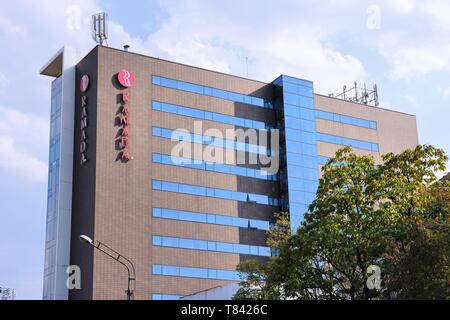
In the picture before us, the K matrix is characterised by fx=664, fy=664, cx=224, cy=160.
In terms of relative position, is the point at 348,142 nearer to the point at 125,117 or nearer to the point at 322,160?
the point at 322,160

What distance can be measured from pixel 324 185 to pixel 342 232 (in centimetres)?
313

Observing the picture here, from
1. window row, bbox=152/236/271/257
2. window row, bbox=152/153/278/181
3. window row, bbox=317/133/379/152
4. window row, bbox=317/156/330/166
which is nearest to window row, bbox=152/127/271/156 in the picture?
window row, bbox=152/153/278/181

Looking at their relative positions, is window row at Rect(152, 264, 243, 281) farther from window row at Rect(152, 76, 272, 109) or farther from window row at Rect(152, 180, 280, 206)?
window row at Rect(152, 76, 272, 109)

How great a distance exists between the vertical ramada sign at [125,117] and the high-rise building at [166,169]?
0.11 m

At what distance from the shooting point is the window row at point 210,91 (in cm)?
7512

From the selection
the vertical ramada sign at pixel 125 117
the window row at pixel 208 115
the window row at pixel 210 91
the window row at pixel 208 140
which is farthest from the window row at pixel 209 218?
the window row at pixel 210 91

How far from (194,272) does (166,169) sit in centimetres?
1154

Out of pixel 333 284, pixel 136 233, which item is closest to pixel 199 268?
pixel 136 233

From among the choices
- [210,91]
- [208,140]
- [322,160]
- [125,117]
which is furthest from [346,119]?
[125,117]

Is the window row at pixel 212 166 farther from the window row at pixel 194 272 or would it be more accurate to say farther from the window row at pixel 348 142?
the window row at pixel 194 272

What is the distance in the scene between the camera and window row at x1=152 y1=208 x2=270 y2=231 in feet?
233

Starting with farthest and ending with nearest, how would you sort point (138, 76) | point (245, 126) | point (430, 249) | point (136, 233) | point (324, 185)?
point (245, 126) < point (138, 76) < point (136, 233) < point (324, 185) < point (430, 249)
